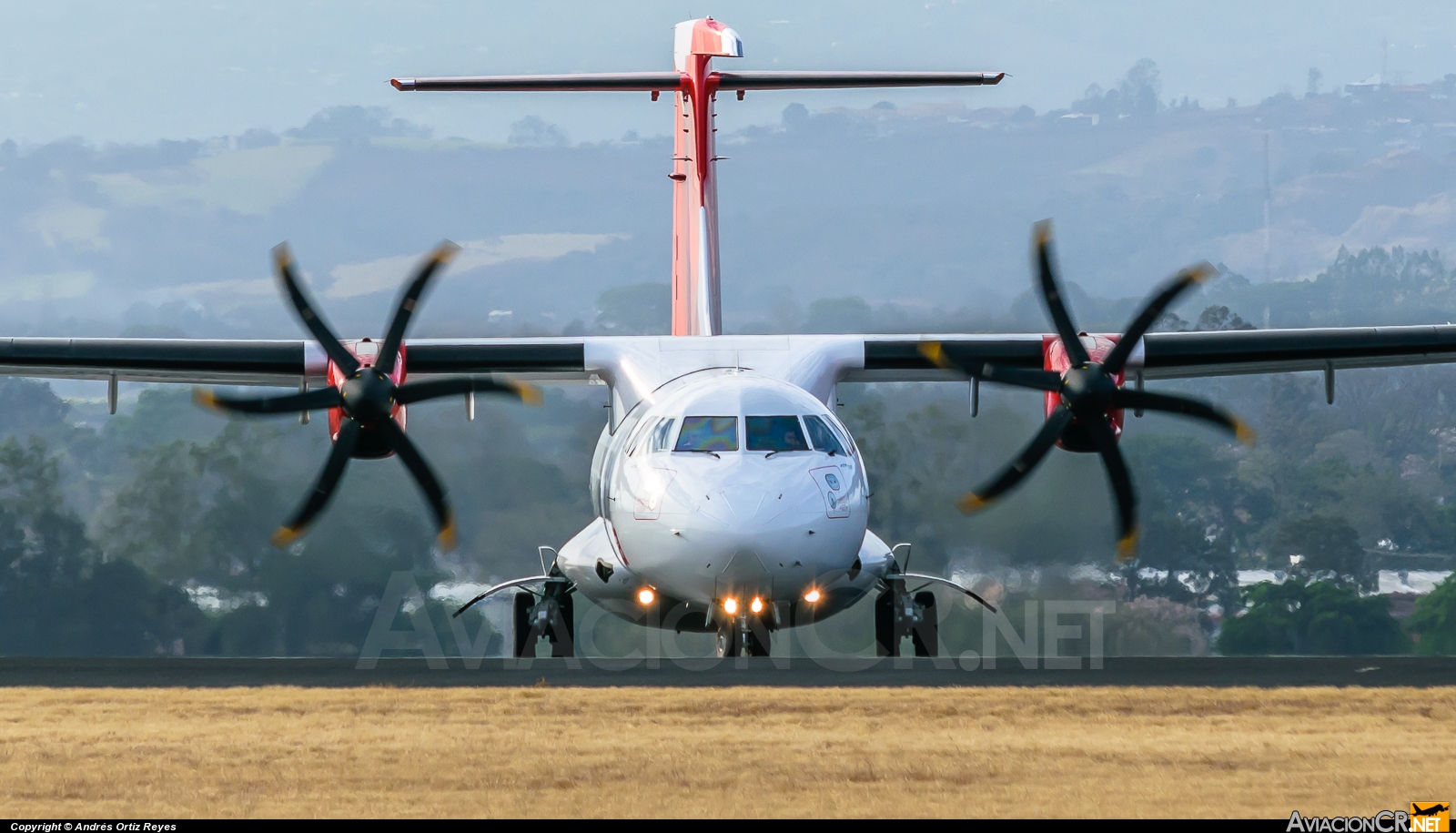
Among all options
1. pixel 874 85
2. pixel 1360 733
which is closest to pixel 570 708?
pixel 1360 733

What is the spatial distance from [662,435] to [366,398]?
357 cm

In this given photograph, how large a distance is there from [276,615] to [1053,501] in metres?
16.1

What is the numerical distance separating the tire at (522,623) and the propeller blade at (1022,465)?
21.8 feet

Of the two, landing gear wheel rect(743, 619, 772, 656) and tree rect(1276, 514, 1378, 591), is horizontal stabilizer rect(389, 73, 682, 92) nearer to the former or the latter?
landing gear wheel rect(743, 619, 772, 656)

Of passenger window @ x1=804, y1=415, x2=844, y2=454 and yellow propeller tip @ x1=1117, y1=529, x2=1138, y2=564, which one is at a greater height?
passenger window @ x1=804, y1=415, x2=844, y2=454

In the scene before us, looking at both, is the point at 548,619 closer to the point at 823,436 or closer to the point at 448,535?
the point at 448,535

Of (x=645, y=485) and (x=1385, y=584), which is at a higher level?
(x=645, y=485)

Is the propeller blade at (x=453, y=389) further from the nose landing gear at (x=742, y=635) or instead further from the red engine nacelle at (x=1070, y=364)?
the red engine nacelle at (x=1070, y=364)

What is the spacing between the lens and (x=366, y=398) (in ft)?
58.5

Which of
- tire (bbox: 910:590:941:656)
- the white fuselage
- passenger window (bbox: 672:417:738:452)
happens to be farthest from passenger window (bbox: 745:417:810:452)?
tire (bbox: 910:590:941:656)

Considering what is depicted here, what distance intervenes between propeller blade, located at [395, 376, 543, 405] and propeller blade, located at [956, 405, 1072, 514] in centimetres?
492

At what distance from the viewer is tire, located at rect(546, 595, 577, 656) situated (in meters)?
21.1

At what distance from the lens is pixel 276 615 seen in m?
33.8

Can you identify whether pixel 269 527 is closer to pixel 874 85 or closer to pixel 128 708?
pixel 874 85
